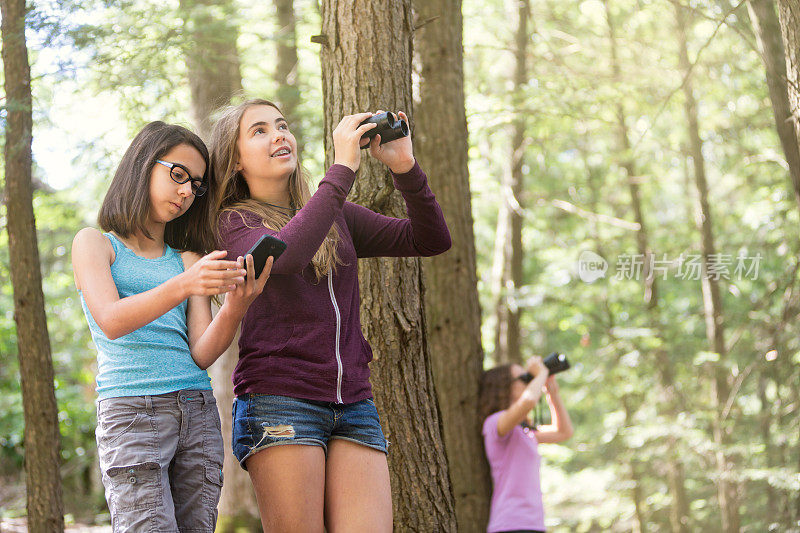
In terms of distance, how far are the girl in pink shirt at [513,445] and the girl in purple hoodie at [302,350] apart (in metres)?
2.41

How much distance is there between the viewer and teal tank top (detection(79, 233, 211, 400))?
2.12m

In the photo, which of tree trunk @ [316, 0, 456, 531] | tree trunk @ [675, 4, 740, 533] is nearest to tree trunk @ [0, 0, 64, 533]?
tree trunk @ [316, 0, 456, 531]

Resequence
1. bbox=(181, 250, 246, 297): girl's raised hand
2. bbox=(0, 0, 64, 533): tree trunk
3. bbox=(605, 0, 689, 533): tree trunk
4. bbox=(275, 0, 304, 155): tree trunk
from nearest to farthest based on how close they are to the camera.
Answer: bbox=(181, 250, 246, 297): girl's raised hand < bbox=(0, 0, 64, 533): tree trunk < bbox=(275, 0, 304, 155): tree trunk < bbox=(605, 0, 689, 533): tree trunk

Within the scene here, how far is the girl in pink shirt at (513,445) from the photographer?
449 cm

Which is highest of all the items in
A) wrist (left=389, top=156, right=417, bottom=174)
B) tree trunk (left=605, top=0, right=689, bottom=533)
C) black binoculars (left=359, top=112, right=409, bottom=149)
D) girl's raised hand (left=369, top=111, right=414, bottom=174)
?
black binoculars (left=359, top=112, right=409, bottom=149)

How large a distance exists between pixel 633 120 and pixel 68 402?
8846 millimetres

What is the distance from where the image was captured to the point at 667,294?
11.8 m

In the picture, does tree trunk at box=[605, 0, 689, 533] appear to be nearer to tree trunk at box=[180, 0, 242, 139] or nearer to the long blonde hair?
tree trunk at box=[180, 0, 242, 139]

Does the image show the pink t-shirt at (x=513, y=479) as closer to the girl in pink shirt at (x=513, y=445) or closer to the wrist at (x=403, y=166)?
the girl in pink shirt at (x=513, y=445)

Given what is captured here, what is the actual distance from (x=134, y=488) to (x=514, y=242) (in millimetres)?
7466

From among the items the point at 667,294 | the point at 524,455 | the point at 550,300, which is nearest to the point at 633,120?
the point at 667,294

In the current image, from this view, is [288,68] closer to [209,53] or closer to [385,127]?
[209,53]

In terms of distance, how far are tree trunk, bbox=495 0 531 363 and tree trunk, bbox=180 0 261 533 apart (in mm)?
3343

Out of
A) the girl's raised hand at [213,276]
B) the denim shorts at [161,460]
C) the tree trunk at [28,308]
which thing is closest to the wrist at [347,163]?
the girl's raised hand at [213,276]
